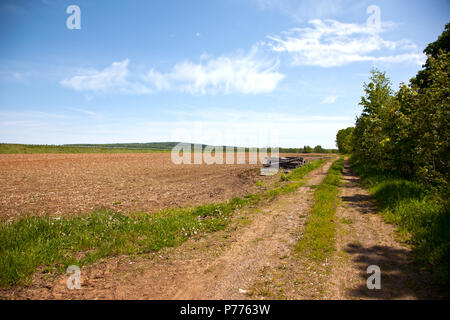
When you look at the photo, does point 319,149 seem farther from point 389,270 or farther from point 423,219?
point 389,270

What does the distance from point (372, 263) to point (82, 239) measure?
8.33 m

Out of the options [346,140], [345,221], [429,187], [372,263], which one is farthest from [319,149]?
[372,263]

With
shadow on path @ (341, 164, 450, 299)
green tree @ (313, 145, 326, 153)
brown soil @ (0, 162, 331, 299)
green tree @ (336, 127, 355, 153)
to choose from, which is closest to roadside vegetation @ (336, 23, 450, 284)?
shadow on path @ (341, 164, 450, 299)

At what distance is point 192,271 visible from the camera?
5.41m

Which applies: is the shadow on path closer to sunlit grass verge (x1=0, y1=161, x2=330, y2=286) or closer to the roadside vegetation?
the roadside vegetation

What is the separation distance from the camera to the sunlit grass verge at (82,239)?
5527 mm

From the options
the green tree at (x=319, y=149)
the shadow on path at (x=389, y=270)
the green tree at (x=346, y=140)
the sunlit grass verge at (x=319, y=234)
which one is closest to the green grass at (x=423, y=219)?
the shadow on path at (x=389, y=270)

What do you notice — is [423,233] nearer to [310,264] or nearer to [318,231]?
[318,231]

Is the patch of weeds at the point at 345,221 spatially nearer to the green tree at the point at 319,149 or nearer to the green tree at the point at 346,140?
the green tree at the point at 346,140

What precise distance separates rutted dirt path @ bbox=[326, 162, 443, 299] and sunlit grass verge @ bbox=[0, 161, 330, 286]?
4.37 m

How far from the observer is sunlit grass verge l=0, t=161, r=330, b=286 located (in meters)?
5.53

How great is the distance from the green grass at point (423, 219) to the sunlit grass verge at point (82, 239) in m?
5.99
